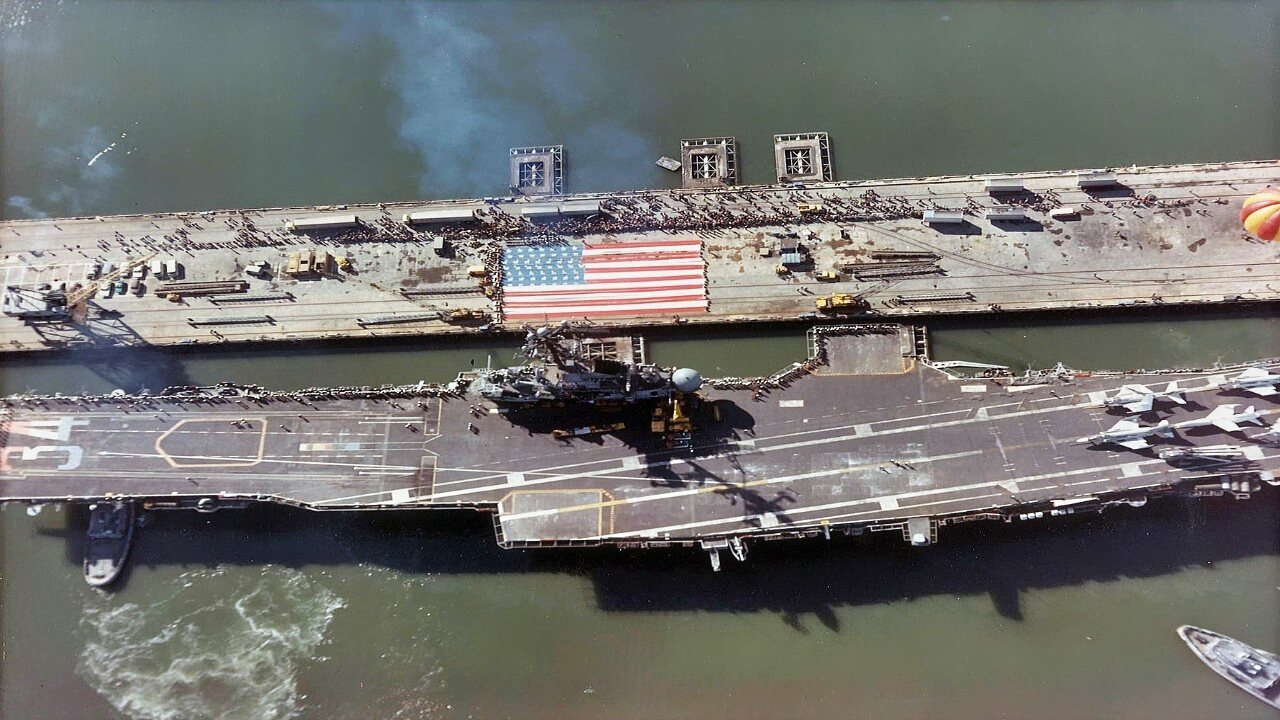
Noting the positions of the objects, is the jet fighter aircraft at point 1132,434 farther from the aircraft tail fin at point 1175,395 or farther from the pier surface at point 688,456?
the aircraft tail fin at point 1175,395

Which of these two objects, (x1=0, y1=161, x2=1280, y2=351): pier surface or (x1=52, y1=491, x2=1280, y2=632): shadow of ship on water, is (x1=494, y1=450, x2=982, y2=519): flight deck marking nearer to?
(x1=52, y1=491, x2=1280, y2=632): shadow of ship on water

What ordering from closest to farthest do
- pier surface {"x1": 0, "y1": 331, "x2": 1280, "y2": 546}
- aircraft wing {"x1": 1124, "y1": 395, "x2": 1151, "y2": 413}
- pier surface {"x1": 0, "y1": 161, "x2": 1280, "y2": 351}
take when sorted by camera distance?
pier surface {"x1": 0, "y1": 331, "x2": 1280, "y2": 546} → aircraft wing {"x1": 1124, "y1": 395, "x2": 1151, "y2": 413} → pier surface {"x1": 0, "y1": 161, "x2": 1280, "y2": 351}

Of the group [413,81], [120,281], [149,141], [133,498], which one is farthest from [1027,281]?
[149,141]

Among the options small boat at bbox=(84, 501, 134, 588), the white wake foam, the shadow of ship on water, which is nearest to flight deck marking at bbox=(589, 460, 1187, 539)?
the shadow of ship on water

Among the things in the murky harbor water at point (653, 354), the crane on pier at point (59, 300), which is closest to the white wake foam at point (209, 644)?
the murky harbor water at point (653, 354)

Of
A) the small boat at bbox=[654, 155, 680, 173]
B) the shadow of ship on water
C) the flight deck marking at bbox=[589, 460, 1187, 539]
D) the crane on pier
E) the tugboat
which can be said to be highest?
the small boat at bbox=[654, 155, 680, 173]

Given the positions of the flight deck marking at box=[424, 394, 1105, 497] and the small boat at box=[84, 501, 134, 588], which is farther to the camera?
the small boat at box=[84, 501, 134, 588]

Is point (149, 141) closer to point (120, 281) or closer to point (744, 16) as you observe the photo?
point (120, 281)
